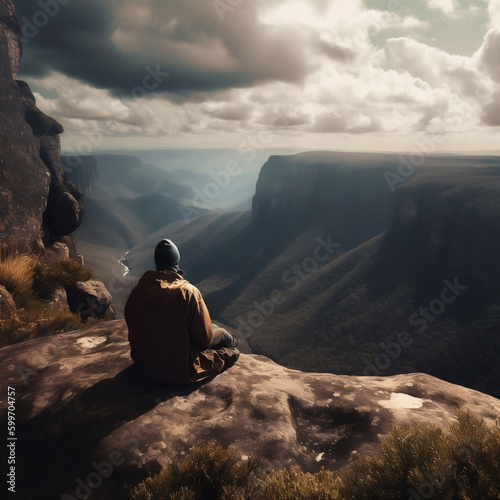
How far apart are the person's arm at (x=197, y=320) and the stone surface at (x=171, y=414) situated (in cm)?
91

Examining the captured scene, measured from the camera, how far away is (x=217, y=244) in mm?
171125

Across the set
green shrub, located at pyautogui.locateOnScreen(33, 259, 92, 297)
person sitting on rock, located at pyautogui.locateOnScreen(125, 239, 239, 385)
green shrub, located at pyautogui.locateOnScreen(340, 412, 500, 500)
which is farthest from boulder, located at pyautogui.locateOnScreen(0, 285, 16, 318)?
green shrub, located at pyautogui.locateOnScreen(340, 412, 500, 500)

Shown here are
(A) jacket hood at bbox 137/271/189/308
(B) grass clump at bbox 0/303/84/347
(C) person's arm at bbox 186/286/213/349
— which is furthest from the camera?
(B) grass clump at bbox 0/303/84/347

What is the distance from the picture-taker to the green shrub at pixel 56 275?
10.9m

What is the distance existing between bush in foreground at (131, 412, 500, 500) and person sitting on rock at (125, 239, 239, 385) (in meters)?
1.82

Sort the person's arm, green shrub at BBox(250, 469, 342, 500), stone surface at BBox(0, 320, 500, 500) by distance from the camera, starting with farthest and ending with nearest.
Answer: the person's arm, stone surface at BBox(0, 320, 500, 500), green shrub at BBox(250, 469, 342, 500)

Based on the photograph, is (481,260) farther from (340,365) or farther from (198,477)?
(198,477)

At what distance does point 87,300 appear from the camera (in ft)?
40.6

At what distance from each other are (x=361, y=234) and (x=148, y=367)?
131 meters

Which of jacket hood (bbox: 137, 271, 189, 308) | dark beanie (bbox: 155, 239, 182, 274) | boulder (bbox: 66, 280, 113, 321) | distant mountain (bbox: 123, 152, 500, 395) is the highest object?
dark beanie (bbox: 155, 239, 182, 274)

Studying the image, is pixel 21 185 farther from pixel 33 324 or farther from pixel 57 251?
pixel 33 324

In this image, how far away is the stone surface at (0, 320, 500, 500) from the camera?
157 inches

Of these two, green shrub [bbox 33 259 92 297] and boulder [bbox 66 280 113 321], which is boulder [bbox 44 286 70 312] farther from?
boulder [bbox 66 280 113 321]

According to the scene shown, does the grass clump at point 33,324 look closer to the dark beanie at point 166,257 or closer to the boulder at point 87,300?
the boulder at point 87,300
